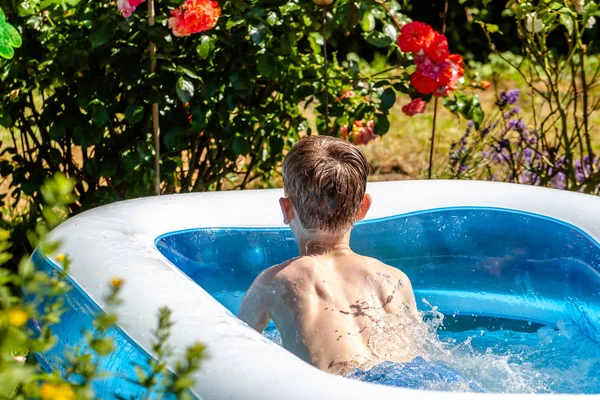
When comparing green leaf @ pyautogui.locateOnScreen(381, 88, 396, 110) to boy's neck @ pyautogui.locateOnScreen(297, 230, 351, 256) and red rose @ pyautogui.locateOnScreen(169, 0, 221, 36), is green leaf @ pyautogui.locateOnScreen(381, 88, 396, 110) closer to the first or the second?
red rose @ pyautogui.locateOnScreen(169, 0, 221, 36)

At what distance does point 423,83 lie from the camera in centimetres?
327

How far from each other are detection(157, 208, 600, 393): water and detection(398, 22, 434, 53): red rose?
1.96ft

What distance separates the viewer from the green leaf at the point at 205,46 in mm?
3027

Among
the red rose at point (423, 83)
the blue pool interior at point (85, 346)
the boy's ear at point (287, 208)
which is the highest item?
the red rose at point (423, 83)

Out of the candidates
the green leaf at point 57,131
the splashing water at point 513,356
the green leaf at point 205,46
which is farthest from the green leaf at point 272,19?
the splashing water at point 513,356

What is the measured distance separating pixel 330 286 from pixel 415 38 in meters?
1.36

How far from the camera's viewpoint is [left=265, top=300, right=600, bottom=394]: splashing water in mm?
2281

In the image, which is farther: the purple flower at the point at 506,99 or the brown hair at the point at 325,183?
the purple flower at the point at 506,99

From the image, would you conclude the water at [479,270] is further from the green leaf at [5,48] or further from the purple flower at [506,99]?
the purple flower at [506,99]

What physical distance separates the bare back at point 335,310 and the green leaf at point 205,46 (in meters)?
1.05

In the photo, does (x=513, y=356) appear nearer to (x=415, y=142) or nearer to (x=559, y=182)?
(x=559, y=182)

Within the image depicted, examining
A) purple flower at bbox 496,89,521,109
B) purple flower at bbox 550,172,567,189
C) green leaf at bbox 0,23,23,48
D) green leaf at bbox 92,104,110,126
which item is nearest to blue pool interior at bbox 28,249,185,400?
green leaf at bbox 0,23,23,48

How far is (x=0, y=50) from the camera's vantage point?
250 cm

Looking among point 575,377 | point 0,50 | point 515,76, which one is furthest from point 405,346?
point 515,76
